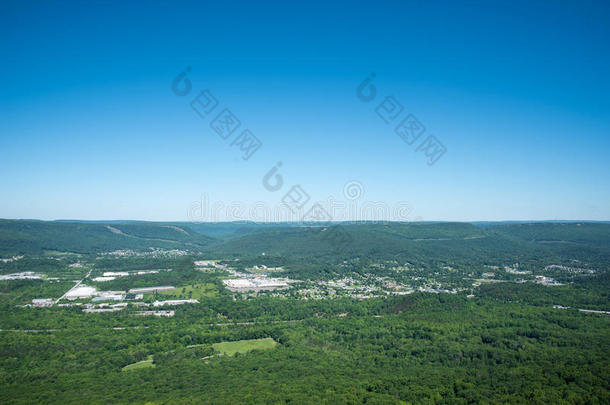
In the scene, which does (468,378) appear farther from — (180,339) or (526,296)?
(526,296)

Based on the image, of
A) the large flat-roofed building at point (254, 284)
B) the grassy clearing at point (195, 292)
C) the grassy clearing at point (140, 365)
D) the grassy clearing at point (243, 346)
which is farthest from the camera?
the large flat-roofed building at point (254, 284)

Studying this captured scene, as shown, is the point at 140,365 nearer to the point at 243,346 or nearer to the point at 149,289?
the point at 243,346

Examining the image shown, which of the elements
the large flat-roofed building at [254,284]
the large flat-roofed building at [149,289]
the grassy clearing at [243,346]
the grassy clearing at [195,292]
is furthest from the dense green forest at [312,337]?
the large flat-roofed building at [254,284]

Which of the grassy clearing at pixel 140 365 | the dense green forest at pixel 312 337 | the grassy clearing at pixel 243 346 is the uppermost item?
the dense green forest at pixel 312 337

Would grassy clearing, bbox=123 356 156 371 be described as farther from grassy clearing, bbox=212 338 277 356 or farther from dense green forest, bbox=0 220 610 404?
grassy clearing, bbox=212 338 277 356

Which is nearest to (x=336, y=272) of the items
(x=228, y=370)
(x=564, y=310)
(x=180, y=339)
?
(x=564, y=310)

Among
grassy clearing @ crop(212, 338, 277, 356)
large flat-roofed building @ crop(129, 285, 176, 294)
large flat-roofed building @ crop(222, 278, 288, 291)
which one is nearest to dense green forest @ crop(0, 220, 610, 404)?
grassy clearing @ crop(212, 338, 277, 356)

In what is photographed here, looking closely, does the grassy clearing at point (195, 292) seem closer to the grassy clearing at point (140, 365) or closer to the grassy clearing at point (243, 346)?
the grassy clearing at point (243, 346)
